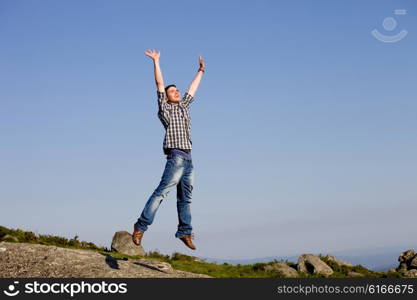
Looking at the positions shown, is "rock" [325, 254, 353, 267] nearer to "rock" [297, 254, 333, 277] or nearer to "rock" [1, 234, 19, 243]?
"rock" [297, 254, 333, 277]

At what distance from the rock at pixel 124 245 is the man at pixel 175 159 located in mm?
22075

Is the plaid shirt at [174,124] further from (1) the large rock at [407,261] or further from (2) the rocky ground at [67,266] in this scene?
(1) the large rock at [407,261]

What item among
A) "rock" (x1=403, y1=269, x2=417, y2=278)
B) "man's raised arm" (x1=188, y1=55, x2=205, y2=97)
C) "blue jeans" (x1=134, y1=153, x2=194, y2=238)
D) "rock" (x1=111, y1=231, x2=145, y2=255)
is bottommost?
"blue jeans" (x1=134, y1=153, x2=194, y2=238)

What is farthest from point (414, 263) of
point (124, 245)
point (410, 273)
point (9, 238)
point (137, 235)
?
point (137, 235)

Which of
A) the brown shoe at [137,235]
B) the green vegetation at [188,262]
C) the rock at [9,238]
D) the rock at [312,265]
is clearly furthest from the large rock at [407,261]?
the brown shoe at [137,235]

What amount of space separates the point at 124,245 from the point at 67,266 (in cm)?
1983

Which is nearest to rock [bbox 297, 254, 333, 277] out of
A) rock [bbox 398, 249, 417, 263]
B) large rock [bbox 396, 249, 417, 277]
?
large rock [bbox 396, 249, 417, 277]

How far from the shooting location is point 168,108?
13398mm

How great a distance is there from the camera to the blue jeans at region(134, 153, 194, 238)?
41.9 ft

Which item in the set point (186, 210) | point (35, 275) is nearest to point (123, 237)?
point (35, 275)

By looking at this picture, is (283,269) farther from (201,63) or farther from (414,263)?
(201,63)

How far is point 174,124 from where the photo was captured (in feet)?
43.6

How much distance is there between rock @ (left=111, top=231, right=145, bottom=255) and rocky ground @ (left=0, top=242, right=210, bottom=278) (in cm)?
1760

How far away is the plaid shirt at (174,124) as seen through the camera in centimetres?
1323
